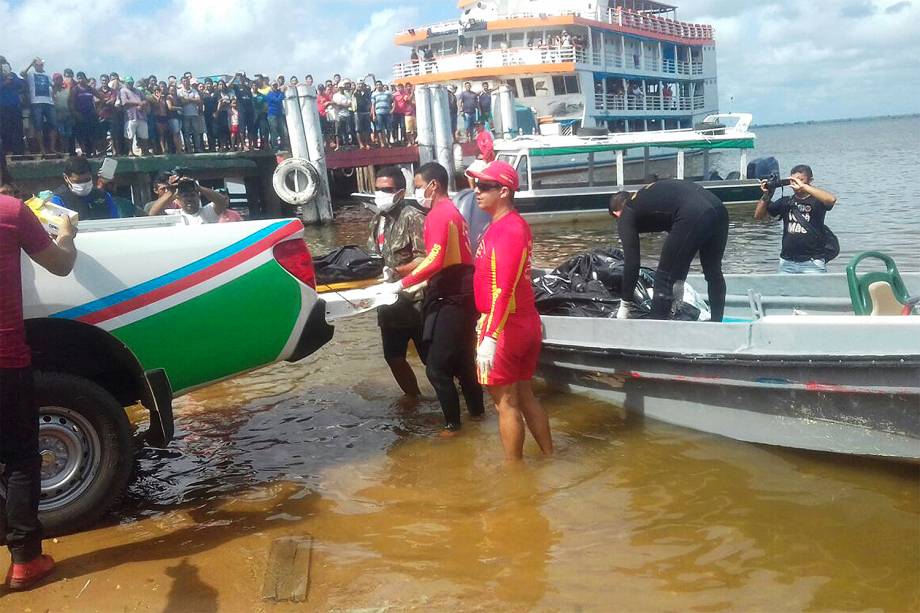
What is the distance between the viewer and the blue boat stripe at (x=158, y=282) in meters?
3.86

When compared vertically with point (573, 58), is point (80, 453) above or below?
below

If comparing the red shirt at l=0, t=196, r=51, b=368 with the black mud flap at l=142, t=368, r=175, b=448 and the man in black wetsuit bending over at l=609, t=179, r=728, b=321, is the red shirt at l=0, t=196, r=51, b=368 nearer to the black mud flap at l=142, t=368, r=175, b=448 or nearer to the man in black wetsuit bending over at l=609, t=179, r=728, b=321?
the black mud flap at l=142, t=368, r=175, b=448

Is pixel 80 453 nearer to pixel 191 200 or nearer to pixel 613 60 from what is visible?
pixel 191 200

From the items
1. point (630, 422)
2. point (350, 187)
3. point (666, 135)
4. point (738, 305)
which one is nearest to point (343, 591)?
point (630, 422)

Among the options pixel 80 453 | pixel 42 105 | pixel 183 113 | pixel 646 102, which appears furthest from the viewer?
pixel 646 102

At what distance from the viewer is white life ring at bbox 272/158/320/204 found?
1936 centimetres

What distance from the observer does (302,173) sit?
19.6 meters

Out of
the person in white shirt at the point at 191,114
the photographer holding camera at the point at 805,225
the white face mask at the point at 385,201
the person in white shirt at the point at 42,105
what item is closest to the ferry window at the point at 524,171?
the person in white shirt at the point at 191,114

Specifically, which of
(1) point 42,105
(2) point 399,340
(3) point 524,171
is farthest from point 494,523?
(3) point 524,171

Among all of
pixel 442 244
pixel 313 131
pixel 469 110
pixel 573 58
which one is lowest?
pixel 442 244

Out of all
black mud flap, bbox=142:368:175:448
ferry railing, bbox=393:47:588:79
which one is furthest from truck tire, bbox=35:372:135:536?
ferry railing, bbox=393:47:588:79

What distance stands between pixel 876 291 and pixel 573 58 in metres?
24.7

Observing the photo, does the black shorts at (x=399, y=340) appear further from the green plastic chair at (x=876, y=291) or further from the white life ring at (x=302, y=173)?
the white life ring at (x=302, y=173)

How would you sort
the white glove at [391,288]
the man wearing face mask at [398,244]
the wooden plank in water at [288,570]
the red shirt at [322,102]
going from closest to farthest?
1. the wooden plank in water at [288,570]
2. the white glove at [391,288]
3. the man wearing face mask at [398,244]
4. the red shirt at [322,102]
